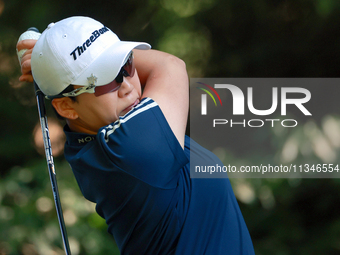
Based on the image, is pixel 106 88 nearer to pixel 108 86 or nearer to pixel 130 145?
pixel 108 86

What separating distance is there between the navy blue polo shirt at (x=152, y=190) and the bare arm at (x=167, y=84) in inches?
1.4

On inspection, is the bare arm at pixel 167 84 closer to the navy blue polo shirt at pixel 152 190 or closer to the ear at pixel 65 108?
the navy blue polo shirt at pixel 152 190

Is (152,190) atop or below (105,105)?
below

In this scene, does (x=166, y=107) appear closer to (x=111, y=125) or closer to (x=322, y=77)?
(x=111, y=125)

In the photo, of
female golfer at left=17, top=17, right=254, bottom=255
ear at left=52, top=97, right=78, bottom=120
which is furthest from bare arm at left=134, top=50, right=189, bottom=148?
ear at left=52, top=97, right=78, bottom=120

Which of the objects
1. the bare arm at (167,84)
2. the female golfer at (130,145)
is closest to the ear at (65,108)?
the female golfer at (130,145)

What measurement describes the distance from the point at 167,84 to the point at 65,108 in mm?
218

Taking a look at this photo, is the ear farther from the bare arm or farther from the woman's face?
the bare arm

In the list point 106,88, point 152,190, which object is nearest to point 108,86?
point 106,88

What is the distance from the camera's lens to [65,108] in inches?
29.5

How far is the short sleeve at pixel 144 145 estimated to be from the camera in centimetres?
68

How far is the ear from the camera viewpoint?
73cm

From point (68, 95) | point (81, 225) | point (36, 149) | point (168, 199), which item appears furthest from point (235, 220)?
point (36, 149)

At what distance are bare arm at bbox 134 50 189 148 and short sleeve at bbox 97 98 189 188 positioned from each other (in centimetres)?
4
